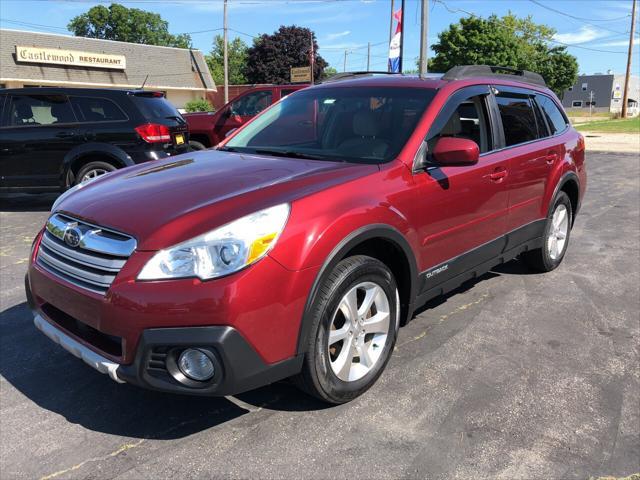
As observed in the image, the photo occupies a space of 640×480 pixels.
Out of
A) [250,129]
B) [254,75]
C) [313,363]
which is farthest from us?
[254,75]

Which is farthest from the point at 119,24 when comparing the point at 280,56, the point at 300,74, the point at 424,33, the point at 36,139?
the point at 36,139

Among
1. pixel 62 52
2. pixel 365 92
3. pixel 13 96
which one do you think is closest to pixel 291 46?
pixel 62 52

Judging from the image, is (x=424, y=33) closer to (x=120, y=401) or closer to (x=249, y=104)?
(x=249, y=104)

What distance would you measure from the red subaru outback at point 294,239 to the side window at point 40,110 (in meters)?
4.83

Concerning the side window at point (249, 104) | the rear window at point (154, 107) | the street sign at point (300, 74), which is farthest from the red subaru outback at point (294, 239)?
the street sign at point (300, 74)

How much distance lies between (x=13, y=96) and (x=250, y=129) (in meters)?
5.46

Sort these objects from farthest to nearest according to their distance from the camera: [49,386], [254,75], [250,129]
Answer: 1. [254,75]
2. [250,129]
3. [49,386]

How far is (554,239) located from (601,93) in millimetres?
102107

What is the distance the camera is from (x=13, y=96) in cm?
782

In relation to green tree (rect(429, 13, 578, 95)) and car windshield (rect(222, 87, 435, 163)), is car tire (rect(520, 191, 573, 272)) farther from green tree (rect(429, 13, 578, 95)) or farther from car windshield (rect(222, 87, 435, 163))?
green tree (rect(429, 13, 578, 95))

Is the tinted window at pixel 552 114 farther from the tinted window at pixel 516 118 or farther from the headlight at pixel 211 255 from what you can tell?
the headlight at pixel 211 255

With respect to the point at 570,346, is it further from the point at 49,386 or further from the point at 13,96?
the point at 13,96

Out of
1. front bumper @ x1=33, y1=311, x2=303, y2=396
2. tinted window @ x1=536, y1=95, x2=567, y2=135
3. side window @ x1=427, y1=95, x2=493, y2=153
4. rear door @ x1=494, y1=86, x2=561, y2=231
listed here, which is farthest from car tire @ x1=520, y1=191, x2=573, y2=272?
front bumper @ x1=33, y1=311, x2=303, y2=396

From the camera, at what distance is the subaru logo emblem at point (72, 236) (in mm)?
2641
